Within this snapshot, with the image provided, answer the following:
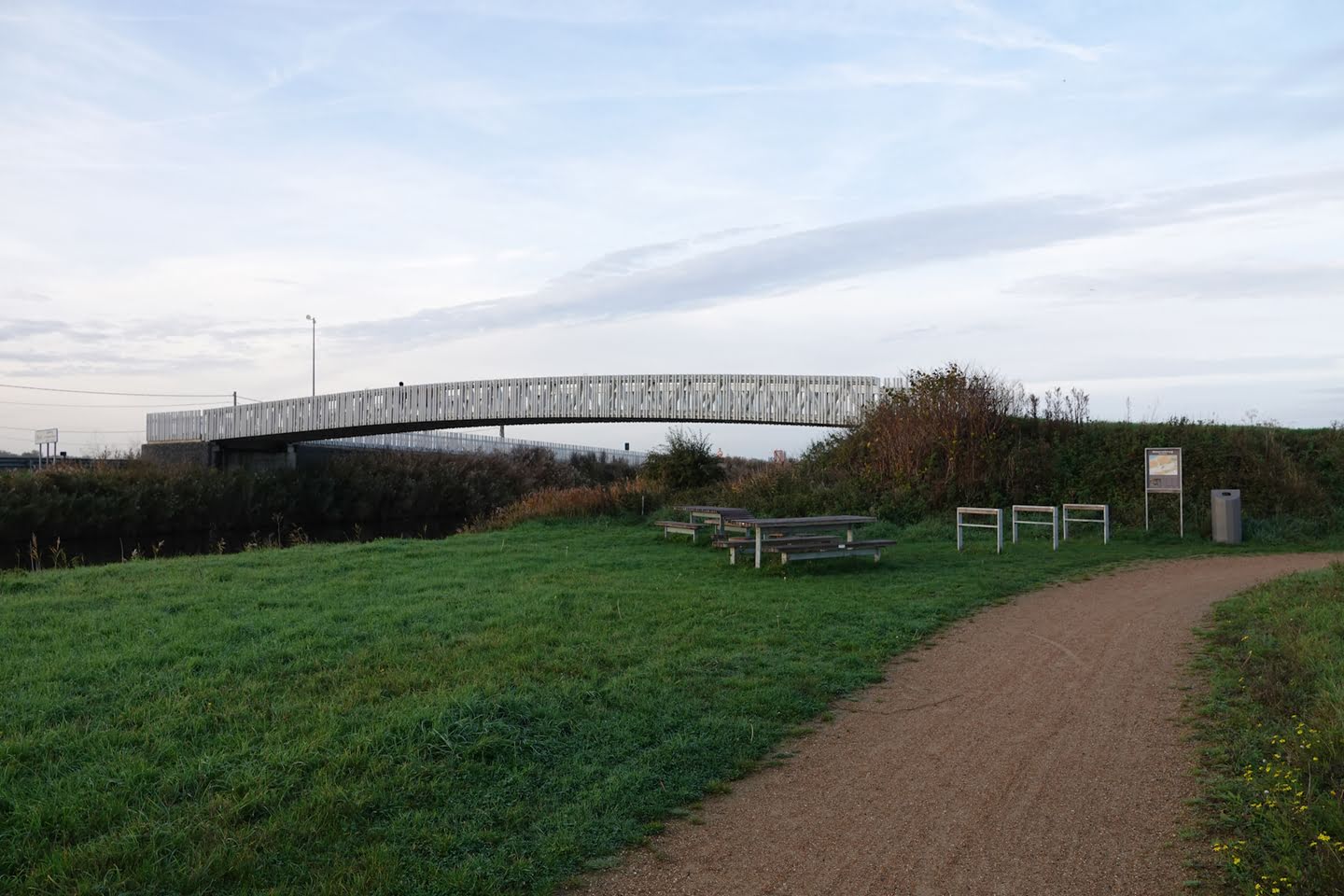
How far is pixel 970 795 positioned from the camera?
193 inches

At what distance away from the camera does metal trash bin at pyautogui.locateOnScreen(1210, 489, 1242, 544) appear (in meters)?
17.5

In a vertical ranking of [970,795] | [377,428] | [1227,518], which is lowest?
[970,795]

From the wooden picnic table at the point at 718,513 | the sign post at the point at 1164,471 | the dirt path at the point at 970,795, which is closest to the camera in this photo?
the dirt path at the point at 970,795

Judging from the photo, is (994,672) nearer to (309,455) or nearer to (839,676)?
(839,676)

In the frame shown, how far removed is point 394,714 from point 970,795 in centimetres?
328

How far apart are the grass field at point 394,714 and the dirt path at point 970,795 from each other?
13.0 inches

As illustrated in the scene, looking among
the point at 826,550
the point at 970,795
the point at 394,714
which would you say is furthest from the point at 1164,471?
the point at 394,714

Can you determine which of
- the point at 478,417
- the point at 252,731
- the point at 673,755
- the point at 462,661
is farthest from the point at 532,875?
the point at 478,417

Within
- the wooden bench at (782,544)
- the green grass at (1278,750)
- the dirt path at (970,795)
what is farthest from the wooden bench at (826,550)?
the green grass at (1278,750)

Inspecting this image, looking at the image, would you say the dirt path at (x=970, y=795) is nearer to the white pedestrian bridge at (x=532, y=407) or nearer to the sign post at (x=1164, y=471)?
the sign post at (x=1164, y=471)

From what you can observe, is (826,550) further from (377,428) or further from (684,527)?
(377,428)

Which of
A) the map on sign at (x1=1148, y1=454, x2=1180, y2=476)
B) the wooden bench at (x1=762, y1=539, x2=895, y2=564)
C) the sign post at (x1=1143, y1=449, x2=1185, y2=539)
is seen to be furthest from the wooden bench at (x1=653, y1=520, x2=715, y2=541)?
the map on sign at (x1=1148, y1=454, x2=1180, y2=476)

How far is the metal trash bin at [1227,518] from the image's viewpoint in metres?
17.5

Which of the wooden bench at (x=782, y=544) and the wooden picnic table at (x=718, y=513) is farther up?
the wooden picnic table at (x=718, y=513)
